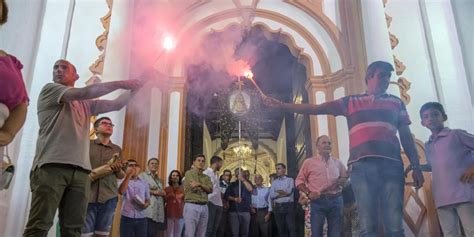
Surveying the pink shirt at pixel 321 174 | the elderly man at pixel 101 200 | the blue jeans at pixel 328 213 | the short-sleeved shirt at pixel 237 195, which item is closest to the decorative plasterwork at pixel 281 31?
the short-sleeved shirt at pixel 237 195

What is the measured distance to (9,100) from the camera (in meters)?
1.77

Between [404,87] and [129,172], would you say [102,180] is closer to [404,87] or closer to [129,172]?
[129,172]

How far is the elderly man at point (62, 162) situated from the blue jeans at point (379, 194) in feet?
5.94

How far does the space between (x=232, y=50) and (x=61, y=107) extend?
4346mm

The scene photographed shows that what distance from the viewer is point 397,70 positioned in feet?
17.4

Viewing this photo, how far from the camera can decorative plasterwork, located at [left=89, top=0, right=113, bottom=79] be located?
5133 millimetres

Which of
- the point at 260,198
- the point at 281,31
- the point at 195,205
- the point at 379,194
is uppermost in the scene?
the point at 281,31

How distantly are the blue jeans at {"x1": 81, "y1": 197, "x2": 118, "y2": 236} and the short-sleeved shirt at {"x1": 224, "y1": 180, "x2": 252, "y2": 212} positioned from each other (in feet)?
6.43

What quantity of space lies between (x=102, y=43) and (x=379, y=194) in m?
4.00

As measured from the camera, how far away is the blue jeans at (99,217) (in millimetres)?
3350

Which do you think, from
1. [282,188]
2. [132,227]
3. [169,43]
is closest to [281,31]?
[169,43]

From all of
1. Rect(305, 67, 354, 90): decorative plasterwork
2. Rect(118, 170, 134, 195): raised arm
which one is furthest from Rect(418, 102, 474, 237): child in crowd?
Rect(118, 170, 134, 195): raised arm

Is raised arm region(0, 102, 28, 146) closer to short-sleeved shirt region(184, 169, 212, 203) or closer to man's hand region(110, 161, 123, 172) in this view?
man's hand region(110, 161, 123, 172)

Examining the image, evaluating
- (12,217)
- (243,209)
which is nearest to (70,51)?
(12,217)
